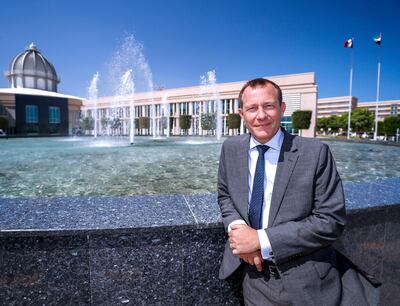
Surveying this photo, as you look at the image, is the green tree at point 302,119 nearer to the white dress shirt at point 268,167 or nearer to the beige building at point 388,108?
the white dress shirt at point 268,167

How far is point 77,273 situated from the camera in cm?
187

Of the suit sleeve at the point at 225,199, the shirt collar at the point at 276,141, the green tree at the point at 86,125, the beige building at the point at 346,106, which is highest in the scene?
the beige building at the point at 346,106

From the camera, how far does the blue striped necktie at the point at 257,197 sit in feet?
5.77

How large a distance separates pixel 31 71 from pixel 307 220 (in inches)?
3533

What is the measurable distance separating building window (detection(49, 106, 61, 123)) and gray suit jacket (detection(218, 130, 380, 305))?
215ft

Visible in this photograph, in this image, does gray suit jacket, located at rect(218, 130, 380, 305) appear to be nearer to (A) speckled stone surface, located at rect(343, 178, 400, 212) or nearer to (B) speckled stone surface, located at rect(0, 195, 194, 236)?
(B) speckled stone surface, located at rect(0, 195, 194, 236)

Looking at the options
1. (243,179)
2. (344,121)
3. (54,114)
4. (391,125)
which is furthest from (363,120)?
(243,179)

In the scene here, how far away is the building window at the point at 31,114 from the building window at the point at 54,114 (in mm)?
2583

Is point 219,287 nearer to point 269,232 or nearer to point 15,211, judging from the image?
point 269,232

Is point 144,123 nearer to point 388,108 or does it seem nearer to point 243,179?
point 243,179

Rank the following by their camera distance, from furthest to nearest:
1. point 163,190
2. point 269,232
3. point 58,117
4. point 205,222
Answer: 1. point 58,117
2. point 163,190
3. point 205,222
4. point 269,232

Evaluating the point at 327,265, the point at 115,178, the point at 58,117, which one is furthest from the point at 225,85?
the point at 327,265

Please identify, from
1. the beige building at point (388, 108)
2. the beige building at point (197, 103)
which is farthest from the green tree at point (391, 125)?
the beige building at point (388, 108)

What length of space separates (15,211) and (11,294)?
1.90 feet
